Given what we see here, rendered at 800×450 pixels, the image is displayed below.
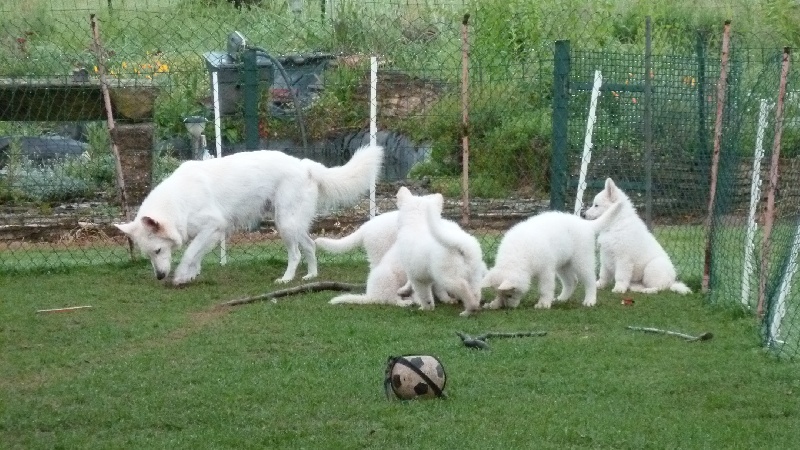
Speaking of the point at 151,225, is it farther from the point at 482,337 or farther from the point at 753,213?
the point at 753,213

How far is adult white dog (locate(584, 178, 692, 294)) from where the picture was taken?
32.4 feet

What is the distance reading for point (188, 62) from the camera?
14.3 metres

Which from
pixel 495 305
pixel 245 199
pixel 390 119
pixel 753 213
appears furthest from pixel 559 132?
pixel 753 213

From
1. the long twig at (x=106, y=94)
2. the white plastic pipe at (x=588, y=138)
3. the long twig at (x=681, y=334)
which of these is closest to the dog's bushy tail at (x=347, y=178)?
the long twig at (x=106, y=94)

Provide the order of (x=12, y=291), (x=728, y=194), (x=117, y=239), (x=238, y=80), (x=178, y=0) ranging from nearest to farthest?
(x=728, y=194), (x=12, y=291), (x=238, y=80), (x=117, y=239), (x=178, y=0)

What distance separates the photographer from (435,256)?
847 cm

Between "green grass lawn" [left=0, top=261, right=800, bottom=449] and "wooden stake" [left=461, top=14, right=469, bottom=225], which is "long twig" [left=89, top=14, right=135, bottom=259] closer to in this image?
"green grass lawn" [left=0, top=261, right=800, bottom=449]

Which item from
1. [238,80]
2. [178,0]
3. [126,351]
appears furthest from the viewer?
[178,0]

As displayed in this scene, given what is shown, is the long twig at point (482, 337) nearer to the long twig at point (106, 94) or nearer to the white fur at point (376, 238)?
the white fur at point (376, 238)

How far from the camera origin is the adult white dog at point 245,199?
1074 cm

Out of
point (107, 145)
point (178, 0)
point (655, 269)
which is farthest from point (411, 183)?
point (178, 0)

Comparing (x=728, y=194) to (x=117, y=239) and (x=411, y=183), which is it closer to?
(x=411, y=183)

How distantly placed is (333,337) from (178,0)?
11.8 metres

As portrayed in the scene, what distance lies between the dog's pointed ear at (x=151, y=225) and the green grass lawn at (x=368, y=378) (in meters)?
0.83
